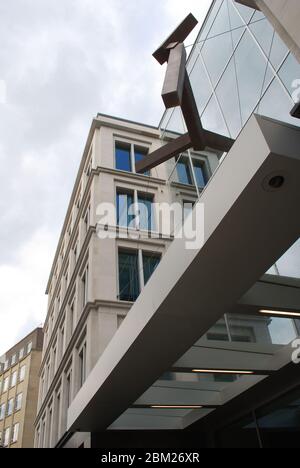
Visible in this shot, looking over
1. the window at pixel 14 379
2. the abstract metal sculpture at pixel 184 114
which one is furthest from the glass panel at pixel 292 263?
the window at pixel 14 379

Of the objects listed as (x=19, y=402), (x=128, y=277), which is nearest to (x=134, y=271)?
(x=128, y=277)

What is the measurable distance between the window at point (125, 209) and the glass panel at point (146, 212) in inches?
18.4

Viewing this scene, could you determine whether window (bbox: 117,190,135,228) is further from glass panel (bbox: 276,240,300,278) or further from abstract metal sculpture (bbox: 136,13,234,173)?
abstract metal sculpture (bbox: 136,13,234,173)

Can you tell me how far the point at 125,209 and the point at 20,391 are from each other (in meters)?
52.7

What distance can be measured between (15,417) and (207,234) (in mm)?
65615

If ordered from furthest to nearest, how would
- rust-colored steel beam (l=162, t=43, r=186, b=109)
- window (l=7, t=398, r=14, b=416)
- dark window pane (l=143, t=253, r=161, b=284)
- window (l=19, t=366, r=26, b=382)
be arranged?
window (l=19, t=366, r=26, b=382), window (l=7, t=398, r=14, b=416), dark window pane (l=143, t=253, r=161, b=284), rust-colored steel beam (l=162, t=43, r=186, b=109)

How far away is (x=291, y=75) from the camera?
786cm

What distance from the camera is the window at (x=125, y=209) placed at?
846 inches

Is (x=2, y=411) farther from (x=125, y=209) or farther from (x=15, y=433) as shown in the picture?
(x=125, y=209)

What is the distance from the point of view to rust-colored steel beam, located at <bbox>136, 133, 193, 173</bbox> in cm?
768

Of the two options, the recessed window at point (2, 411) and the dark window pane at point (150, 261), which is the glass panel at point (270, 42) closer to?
the dark window pane at point (150, 261)

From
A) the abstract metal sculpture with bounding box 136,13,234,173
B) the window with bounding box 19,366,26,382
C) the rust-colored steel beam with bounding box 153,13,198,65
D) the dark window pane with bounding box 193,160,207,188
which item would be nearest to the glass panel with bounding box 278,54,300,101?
the abstract metal sculpture with bounding box 136,13,234,173

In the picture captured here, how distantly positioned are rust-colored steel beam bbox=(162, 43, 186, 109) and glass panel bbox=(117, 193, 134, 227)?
48.0 feet

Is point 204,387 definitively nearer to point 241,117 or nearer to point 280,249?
point 280,249
